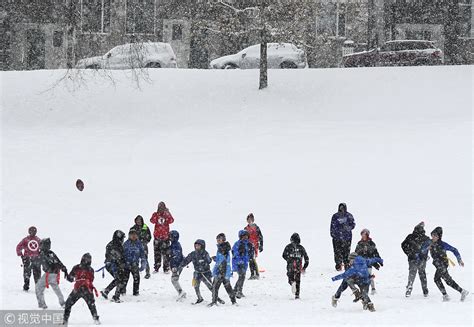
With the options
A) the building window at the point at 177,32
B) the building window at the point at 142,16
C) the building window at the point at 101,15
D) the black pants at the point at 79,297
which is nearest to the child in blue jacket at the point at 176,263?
the black pants at the point at 79,297

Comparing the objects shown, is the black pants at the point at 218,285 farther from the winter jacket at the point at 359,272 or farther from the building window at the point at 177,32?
the building window at the point at 177,32

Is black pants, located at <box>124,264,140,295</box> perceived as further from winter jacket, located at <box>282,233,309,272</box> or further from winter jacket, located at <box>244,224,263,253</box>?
winter jacket, located at <box>244,224,263,253</box>

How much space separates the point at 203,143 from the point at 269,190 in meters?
4.76

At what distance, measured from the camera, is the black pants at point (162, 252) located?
65.0 feet

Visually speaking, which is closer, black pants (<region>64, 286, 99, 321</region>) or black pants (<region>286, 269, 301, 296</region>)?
black pants (<region>64, 286, 99, 321</region>)

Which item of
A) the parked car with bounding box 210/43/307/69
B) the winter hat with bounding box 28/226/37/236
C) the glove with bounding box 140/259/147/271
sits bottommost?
the glove with bounding box 140/259/147/271

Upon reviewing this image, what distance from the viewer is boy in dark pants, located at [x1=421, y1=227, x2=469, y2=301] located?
16500 mm

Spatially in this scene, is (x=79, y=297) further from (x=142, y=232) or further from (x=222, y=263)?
(x=142, y=232)

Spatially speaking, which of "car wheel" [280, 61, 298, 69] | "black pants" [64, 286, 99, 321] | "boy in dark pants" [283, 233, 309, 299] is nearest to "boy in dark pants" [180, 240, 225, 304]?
"boy in dark pants" [283, 233, 309, 299]

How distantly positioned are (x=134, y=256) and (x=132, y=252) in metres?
0.08

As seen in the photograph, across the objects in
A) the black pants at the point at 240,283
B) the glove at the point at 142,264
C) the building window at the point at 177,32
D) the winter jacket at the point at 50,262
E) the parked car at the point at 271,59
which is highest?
the building window at the point at 177,32

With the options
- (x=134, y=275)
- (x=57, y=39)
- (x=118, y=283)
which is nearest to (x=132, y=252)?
(x=134, y=275)

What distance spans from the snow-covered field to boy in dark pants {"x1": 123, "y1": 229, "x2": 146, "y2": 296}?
40cm

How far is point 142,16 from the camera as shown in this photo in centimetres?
5256
